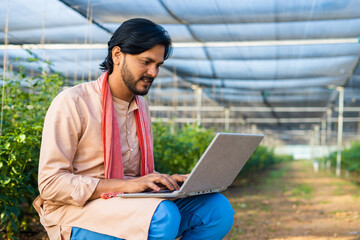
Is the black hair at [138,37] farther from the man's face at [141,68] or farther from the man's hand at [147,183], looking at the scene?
the man's hand at [147,183]

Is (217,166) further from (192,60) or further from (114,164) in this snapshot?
(192,60)

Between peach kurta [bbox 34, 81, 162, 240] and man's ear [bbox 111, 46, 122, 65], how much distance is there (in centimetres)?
16

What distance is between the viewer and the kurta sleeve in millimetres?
1680

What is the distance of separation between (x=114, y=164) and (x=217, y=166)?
1.47ft

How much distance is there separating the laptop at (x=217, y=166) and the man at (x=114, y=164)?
7cm

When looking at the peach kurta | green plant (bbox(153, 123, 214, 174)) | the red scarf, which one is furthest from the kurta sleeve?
green plant (bbox(153, 123, 214, 174))

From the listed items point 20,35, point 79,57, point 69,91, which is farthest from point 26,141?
point 79,57

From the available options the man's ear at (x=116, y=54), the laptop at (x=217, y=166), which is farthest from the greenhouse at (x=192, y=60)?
the laptop at (x=217, y=166)

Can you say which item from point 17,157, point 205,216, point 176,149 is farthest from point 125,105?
point 176,149

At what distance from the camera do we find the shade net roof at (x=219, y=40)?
4.94 metres

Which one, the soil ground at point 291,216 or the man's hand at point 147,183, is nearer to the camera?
the man's hand at point 147,183

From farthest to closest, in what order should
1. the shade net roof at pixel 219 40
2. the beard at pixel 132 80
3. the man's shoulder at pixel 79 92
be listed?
1. the shade net roof at pixel 219 40
2. the beard at pixel 132 80
3. the man's shoulder at pixel 79 92

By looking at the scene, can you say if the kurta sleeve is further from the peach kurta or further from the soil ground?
the soil ground

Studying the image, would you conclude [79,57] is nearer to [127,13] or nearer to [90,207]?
[127,13]
